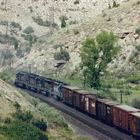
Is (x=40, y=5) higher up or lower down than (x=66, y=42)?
higher up

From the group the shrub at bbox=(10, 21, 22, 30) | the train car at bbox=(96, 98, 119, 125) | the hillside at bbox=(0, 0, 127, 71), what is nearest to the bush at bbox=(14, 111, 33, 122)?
the train car at bbox=(96, 98, 119, 125)

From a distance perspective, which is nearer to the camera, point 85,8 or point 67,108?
point 67,108

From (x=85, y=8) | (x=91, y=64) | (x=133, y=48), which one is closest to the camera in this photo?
(x=91, y=64)

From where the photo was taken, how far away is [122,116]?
153ft

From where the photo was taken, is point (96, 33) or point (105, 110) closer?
point (105, 110)

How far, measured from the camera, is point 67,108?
64250mm

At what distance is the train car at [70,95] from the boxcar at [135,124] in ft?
57.0

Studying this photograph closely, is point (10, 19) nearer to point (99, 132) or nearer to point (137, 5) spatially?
point (137, 5)

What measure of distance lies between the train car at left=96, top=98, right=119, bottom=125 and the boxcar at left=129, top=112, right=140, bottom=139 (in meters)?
5.73

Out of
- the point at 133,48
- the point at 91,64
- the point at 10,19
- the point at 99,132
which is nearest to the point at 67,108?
the point at 91,64

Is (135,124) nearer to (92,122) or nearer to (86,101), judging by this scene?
(92,122)

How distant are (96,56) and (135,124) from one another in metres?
32.6

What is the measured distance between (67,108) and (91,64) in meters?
12.6

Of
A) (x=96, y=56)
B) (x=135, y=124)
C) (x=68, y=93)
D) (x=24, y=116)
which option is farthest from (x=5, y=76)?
(x=135, y=124)
